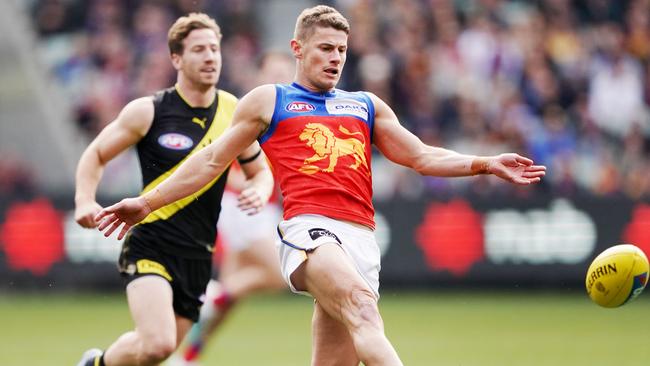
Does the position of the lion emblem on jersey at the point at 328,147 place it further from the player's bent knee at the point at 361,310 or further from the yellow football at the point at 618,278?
the yellow football at the point at 618,278

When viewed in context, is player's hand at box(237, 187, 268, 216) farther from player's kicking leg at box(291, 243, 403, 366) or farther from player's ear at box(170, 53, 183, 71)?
player's kicking leg at box(291, 243, 403, 366)

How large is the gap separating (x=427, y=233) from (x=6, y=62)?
904cm

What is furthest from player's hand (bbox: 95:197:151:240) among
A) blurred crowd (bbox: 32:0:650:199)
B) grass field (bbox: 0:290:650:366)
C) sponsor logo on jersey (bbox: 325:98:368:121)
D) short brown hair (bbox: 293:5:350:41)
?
blurred crowd (bbox: 32:0:650:199)

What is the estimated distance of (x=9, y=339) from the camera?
13.6m

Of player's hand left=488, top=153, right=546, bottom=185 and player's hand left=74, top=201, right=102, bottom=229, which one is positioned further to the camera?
player's hand left=74, top=201, right=102, bottom=229

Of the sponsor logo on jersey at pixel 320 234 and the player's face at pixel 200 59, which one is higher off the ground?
the player's face at pixel 200 59

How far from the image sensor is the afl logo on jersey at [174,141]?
8609 mm

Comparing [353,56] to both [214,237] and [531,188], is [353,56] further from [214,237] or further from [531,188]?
[214,237]

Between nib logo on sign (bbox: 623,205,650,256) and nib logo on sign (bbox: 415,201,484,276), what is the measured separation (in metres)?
2.02

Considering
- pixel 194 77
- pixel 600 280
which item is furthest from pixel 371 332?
pixel 194 77

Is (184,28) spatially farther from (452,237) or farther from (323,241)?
(452,237)

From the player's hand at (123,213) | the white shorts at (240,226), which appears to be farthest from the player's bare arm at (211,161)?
the white shorts at (240,226)

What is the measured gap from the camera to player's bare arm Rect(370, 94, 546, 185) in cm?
714

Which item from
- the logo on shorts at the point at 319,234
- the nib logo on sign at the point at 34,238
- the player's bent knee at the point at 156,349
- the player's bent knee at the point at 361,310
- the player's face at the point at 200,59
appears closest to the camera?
the player's bent knee at the point at 361,310
